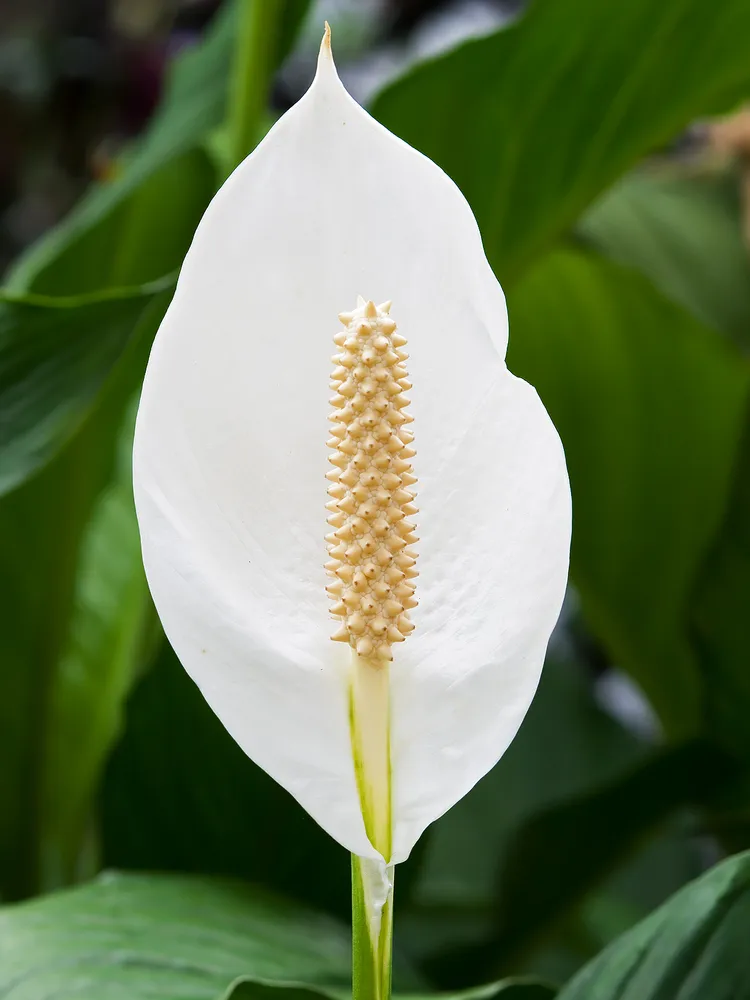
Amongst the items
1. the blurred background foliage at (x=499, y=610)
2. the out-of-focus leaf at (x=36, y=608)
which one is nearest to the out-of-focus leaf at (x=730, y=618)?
the blurred background foliage at (x=499, y=610)

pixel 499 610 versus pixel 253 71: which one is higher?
pixel 253 71

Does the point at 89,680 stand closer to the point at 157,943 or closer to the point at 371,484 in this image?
the point at 157,943

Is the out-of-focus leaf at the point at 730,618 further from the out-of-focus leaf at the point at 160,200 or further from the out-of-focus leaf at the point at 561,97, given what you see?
the out-of-focus leaf at the point at 160,200

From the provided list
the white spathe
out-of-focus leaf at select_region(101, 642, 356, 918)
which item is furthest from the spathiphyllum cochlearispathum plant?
out-of-focus leaf at select_region(101, 642, 356, 918)

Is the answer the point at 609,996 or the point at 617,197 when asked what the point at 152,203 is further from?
the point at 609,996

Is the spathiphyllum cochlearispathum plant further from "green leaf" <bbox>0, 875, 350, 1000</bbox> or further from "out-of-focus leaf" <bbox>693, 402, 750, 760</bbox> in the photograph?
"out-of-focus leaf" <bbox>693, 402, 750, 760</bbox>

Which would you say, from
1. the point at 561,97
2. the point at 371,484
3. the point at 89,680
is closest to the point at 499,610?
the point at 371,484

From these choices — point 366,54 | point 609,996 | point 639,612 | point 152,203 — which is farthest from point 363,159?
point 366,54
